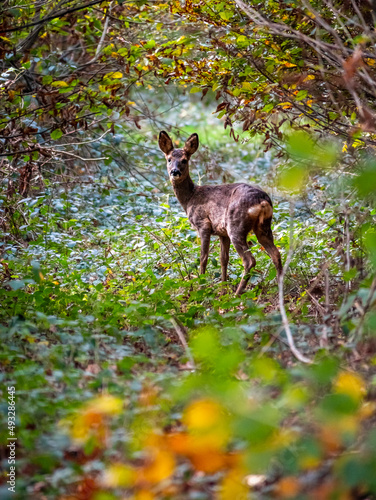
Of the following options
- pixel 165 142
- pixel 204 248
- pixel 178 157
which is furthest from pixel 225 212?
pixel 165 142

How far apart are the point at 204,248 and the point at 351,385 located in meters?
4.39

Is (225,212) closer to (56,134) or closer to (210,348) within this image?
(56,134)

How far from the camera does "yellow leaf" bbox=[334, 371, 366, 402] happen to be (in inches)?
89.4

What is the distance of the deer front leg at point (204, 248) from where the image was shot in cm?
666

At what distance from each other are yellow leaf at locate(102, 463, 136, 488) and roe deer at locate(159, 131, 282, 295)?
3.86 metres

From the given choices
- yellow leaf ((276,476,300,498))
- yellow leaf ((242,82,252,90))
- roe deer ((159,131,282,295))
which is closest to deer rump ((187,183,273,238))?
roe deer ((159,131,282,295))

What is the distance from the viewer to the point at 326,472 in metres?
2.24

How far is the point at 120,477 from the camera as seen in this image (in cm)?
216

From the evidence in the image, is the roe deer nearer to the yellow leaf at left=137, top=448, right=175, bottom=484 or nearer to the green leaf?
the green leaf

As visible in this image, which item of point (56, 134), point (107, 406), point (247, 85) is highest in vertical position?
point (56, 134)

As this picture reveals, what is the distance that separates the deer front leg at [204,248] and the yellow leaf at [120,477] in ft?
14.4

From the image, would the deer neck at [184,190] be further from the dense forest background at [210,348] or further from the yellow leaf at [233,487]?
the yellow leaf at [233,487]

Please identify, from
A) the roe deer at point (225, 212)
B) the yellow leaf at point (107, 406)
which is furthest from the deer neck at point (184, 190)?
the yellow leaf at point (107, 406)

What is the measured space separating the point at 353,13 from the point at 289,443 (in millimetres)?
3835
